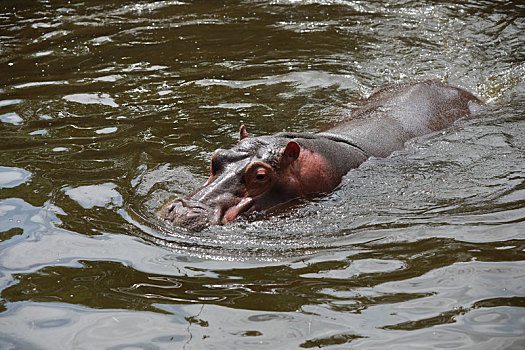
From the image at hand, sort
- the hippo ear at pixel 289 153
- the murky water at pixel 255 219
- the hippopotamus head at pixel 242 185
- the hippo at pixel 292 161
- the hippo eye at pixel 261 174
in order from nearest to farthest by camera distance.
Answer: the murky water at pixel 255 219 → the hippopotamus head at pixel 242 185 → the hippo at pixel 292 161 → the hippo eye at pixel 261 174 → the hippo ear at pixel 289 153

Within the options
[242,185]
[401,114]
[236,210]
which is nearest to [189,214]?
[236,210]

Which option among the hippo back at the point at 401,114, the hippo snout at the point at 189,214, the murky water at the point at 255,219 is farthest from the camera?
the hippo back at the point at 401,114

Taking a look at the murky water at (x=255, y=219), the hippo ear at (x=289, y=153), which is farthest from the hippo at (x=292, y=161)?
the murky water at (x=255, y=219)

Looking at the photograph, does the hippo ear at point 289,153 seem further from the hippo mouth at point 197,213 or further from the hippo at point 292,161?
the hippo mouth at point 197,213

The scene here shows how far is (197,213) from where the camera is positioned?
486 cm

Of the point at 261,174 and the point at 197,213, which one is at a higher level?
the point at 261,174

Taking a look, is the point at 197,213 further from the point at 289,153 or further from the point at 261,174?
the point at 289,153

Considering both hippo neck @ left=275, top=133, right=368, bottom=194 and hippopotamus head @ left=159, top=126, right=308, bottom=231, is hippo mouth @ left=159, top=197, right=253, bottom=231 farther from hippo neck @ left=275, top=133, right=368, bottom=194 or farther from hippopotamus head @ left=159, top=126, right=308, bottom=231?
hippo neck @ left=275, top=133, right=368, bottom=194

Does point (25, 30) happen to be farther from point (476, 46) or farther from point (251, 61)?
point (476, 46)

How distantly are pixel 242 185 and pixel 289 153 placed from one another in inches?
21.3

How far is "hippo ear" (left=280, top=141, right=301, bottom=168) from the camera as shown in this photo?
5.48m

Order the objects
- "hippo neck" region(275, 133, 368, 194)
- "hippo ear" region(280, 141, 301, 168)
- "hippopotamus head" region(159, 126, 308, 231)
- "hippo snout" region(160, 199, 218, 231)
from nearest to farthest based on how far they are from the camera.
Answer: "hippo snout" region(160, 199, 218, 231)
"hippopotamus head" region(159, 126, 308, 231)
"hippo ear" region(280, 141, 301, 168)
"hippo neck" region(275, 133, 368, 194)

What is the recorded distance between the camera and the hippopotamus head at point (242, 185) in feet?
16.2

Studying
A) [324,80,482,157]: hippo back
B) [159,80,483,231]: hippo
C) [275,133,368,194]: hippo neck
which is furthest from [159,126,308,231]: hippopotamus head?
[324,80,482,157]: hippo back
